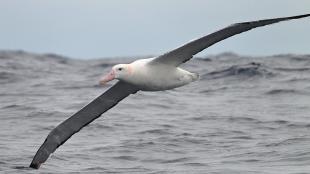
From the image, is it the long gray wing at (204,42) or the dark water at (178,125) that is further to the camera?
the dark water at (178,125)

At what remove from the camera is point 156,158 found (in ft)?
35.6

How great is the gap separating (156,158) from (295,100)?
5.74 m

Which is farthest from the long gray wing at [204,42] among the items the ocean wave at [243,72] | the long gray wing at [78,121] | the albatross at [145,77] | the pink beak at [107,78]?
the ocean wave at [243,72]

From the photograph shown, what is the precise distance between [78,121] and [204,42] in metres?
2.33

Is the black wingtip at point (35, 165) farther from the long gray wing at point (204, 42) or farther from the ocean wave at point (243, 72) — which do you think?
the ocean wave at point (243, 72)

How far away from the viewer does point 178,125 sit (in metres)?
13.3

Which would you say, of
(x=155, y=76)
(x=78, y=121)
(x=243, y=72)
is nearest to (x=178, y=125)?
(x=78, y=121)

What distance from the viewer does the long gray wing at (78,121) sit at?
9.90m

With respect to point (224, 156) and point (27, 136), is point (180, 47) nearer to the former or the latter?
point (224, 156)

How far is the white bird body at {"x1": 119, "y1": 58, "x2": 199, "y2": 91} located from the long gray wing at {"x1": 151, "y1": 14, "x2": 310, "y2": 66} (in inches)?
3.9

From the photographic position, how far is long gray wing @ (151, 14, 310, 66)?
8.26 m

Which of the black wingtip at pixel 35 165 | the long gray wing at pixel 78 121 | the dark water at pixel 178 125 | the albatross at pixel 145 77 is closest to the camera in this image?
the albatross at pixel 145 77

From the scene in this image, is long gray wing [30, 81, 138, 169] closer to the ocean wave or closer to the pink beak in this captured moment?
the pink beak

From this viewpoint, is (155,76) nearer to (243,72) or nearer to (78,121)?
(78,121)
